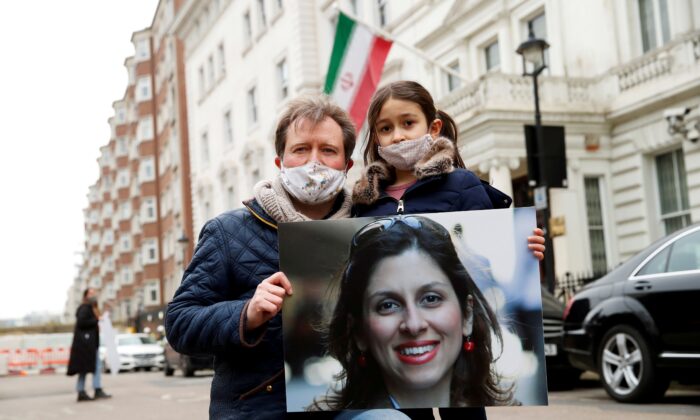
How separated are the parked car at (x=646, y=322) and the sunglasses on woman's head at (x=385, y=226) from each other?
648 cm

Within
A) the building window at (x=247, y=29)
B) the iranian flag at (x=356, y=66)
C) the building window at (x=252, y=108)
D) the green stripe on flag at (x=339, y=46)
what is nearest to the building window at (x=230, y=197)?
the building window at (x=252, y=108)

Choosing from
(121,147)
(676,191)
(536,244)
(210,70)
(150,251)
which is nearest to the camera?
(536,244)

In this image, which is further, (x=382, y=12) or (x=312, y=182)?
(x=382, y=12)

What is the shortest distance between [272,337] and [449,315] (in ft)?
1.97

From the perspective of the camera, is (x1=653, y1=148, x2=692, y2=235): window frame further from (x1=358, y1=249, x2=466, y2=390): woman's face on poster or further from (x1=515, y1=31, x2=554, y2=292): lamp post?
(x1=358, y1=249, x2=466, y2=390): woman's face on poster

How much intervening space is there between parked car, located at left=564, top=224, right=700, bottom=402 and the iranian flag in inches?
472

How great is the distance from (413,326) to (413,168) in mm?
867

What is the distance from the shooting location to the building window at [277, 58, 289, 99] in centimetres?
3697

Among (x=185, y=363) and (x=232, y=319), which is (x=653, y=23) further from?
(x=232, y=319)

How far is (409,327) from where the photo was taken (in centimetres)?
291

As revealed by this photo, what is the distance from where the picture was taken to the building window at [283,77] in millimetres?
36972

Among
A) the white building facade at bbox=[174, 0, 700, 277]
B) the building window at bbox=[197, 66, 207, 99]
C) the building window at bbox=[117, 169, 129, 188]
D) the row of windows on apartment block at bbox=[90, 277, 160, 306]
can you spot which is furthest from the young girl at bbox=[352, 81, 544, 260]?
the building window at bbox=[117, 169, 129, 188]

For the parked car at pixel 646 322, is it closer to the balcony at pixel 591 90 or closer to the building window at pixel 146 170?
the balcony at pixel 591 90

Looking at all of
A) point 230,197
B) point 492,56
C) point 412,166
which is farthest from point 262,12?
point 412,166
